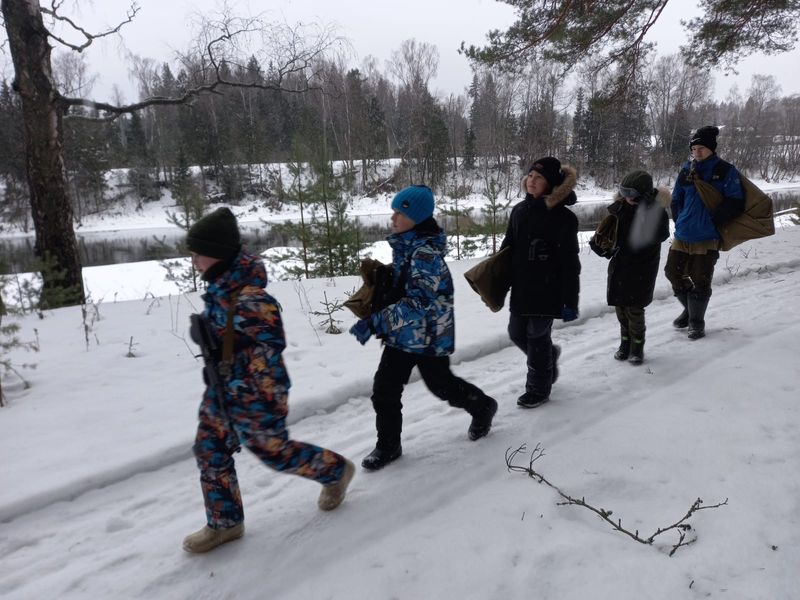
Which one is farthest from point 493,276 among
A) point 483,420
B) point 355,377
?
point 355,377

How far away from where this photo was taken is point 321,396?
151 inches

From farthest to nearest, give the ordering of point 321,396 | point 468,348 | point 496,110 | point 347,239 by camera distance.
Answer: point 496,110, point 347,239, point 468,348, point 321,396

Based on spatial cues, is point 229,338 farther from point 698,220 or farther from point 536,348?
point 698,220

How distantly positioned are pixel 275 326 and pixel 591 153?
52090 mm

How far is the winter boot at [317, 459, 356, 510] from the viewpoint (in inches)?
97.3

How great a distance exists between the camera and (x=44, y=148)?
659cm

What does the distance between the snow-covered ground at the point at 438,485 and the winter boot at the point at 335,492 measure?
70 millimetres

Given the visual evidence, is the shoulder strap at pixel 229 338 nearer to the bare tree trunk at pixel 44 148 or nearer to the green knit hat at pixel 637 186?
the green knit hat at pixel 637 186

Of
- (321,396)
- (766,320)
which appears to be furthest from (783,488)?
(766,320)

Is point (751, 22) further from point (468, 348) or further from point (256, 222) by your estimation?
point (256, 222)

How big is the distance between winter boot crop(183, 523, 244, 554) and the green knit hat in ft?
11.7

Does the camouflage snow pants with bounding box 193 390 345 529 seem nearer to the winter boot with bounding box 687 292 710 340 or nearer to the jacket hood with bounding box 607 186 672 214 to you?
the jacket hood with bounding box 607 186 672 214

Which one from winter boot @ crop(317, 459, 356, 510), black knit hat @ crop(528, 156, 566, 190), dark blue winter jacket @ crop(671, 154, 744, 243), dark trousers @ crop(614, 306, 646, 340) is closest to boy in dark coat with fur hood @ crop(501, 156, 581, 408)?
black knit hat @ crop(528, 156, 566, 190)

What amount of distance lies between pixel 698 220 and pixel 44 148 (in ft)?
26.7
